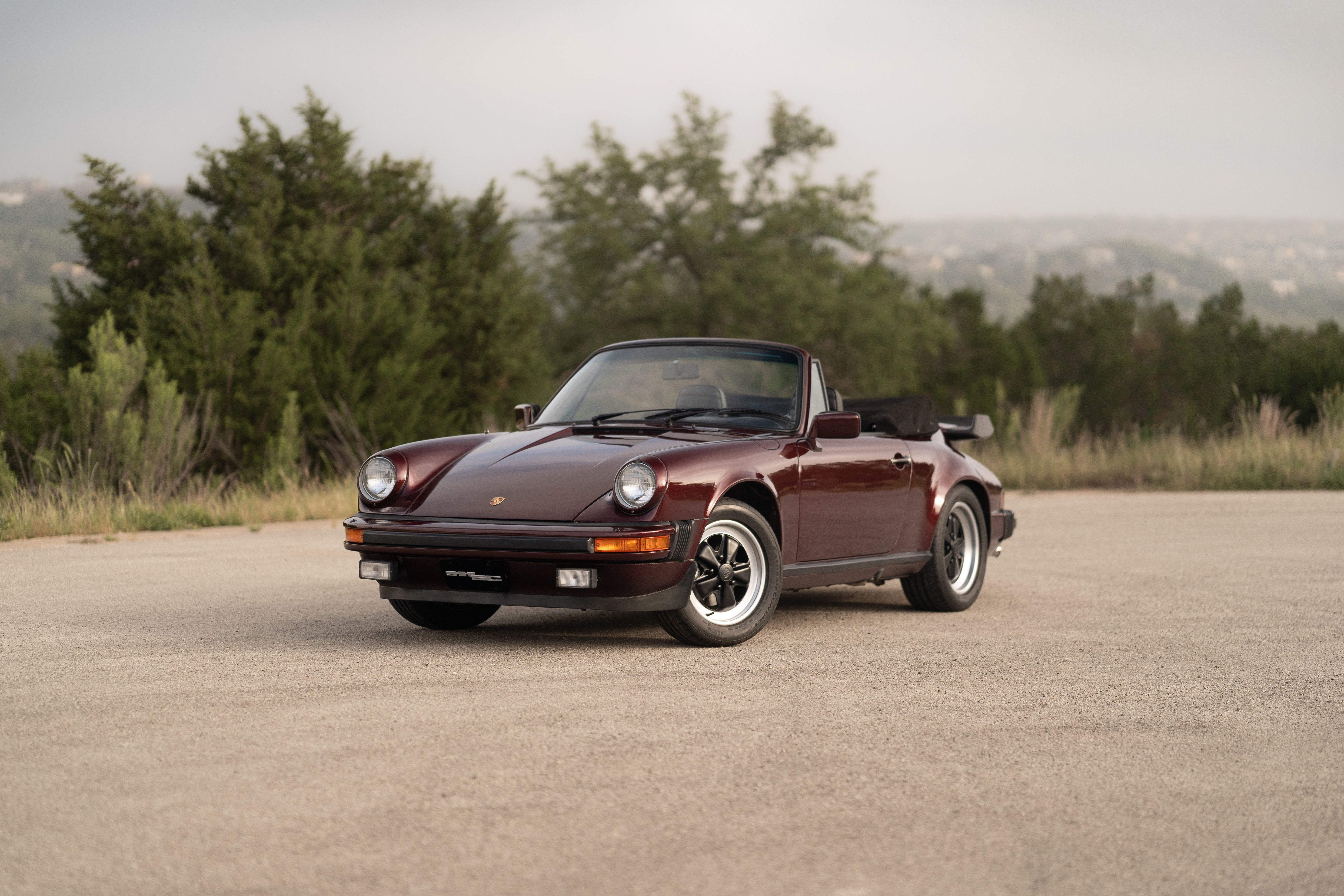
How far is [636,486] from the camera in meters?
6.65

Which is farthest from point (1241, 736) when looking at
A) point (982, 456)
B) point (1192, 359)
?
point (1192, 359)

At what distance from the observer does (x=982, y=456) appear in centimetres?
2189

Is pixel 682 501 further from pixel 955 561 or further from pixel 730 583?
pixel 955 561

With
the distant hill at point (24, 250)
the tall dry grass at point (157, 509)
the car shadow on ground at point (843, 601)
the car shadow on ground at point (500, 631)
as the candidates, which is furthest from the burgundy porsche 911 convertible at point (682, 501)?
the distant hill at point (24, 250)

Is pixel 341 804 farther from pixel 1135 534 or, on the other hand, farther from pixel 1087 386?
pixel 1087 386

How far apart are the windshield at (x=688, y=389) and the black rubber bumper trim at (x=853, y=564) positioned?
0.73 meters

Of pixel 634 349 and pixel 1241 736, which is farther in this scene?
pixel 634 349

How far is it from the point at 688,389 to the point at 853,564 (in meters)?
1.31

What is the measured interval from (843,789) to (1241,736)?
5.60 feet

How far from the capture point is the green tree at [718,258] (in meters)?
38.9

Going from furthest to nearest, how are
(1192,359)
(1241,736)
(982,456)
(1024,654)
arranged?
(1192,359) < (982,456) < (1024,654) < (1241,736)

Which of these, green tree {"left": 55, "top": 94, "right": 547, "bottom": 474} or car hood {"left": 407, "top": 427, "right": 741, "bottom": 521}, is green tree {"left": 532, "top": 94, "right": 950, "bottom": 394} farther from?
car hood {"left": 407, "top": 427, "right": 741, "bottom": 521}

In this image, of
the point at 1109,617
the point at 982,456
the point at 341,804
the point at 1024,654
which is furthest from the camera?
the point at 982,456

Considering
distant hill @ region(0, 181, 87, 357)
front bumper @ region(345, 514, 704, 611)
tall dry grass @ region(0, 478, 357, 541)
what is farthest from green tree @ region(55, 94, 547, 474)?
distant hill @ region(0, 181, 87, 357)
